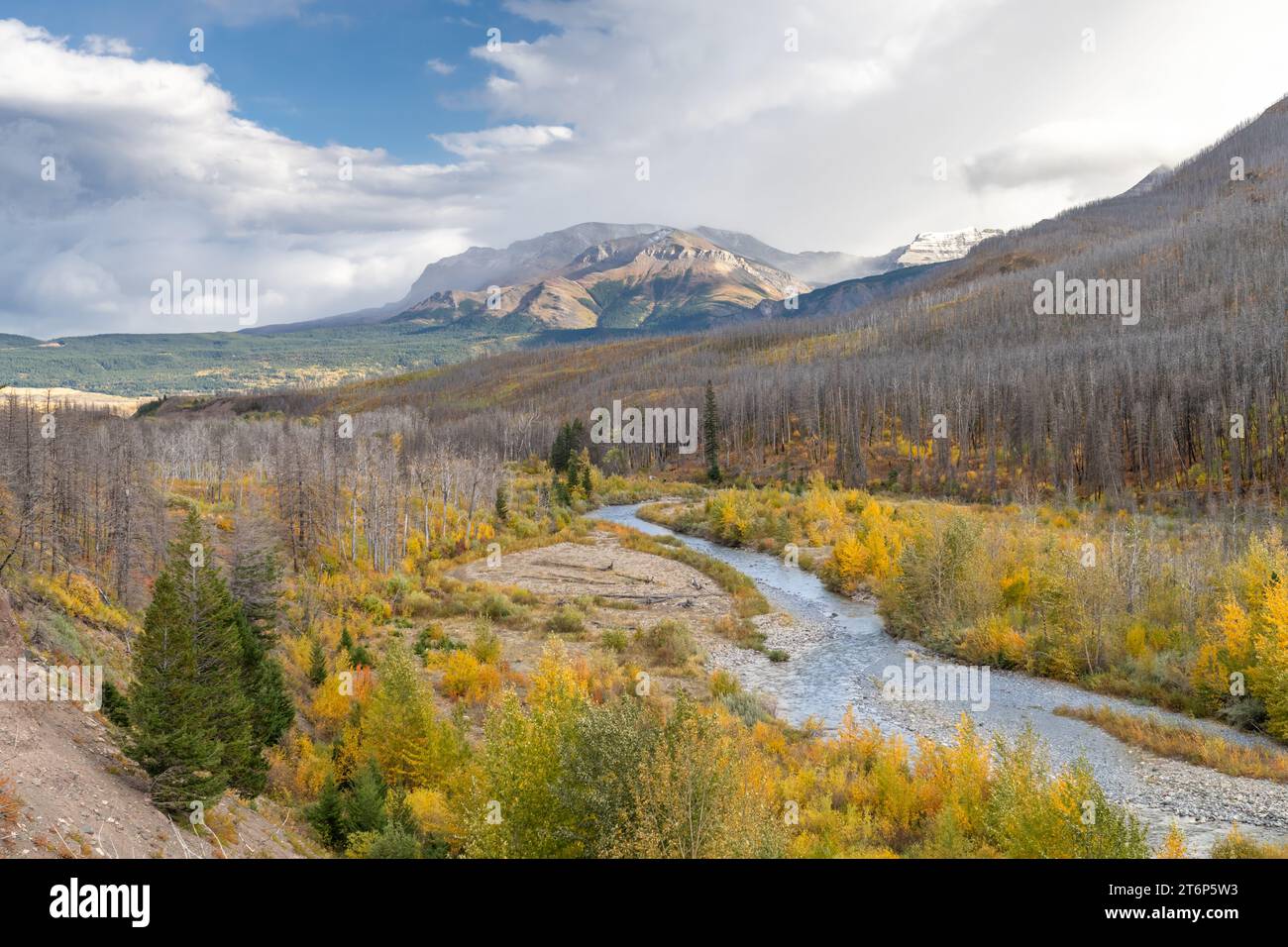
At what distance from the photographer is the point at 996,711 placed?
21406 millimetres

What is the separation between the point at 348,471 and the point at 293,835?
45.4 meters

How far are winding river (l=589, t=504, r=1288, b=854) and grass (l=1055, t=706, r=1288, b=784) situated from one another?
302 mm

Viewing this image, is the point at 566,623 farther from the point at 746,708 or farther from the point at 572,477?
the point at 572,477

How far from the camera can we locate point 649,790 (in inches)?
308

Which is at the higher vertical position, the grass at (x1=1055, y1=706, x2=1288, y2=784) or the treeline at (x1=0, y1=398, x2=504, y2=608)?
the treeline at (x1=0, y1=398, x2=504, y2=608)

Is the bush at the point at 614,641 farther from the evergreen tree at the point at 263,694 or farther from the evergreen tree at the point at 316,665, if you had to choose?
the evergreen tree at the point at 263,694

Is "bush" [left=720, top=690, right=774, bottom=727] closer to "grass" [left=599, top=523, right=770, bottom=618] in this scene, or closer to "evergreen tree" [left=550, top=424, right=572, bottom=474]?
"grass" [left=599, top=523, right=770, bottom=618]

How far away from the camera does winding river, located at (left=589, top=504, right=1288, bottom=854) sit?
14.8 m

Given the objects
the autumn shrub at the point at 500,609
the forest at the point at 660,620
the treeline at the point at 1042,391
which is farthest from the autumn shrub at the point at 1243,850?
the treeline at the point at 1042,391

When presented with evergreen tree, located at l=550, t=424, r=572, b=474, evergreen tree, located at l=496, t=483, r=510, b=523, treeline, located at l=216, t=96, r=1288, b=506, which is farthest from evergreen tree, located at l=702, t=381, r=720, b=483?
evergreen tree, located at l=496, t=483, r=510, b=523

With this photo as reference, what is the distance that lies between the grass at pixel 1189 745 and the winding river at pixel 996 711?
0.99 ft

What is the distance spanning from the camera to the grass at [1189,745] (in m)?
16.3
